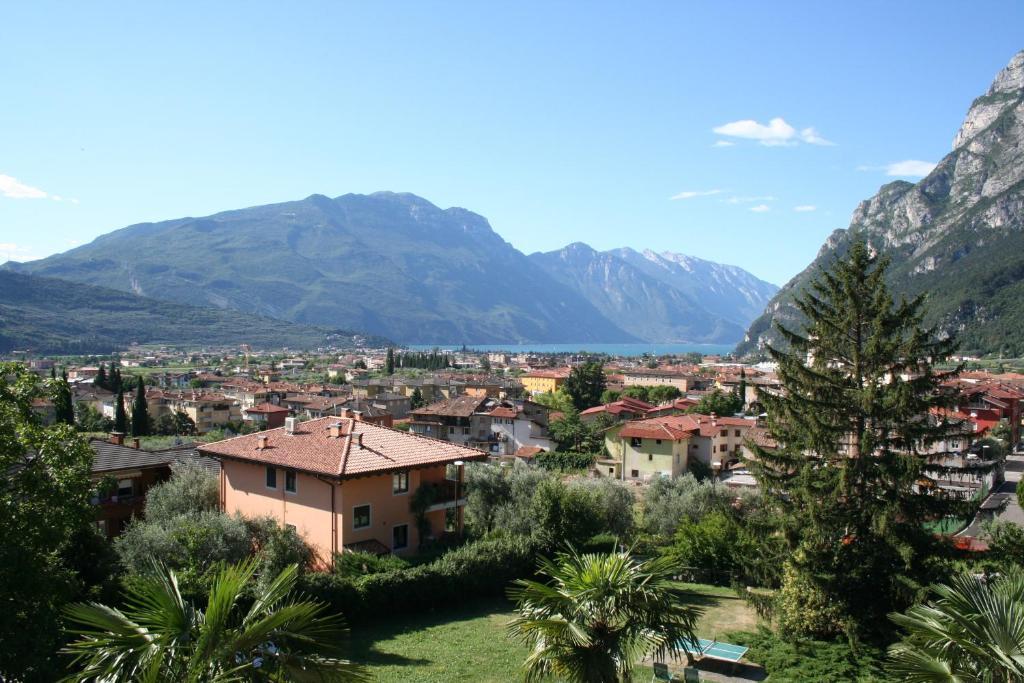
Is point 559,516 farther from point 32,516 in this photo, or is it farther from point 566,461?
point 566,461

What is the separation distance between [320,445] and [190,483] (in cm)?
498

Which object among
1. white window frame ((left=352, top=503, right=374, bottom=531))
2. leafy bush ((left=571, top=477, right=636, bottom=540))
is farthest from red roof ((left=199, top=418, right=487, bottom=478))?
leafy bush ((left=571, top=477, right=636, bottom=540))

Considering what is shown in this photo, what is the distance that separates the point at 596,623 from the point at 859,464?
10953 millimetres

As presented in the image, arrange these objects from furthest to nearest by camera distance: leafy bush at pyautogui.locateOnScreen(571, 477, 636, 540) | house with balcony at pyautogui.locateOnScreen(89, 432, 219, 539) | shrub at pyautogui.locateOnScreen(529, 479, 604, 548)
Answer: leafy bush at pyautogui.locateOnScreen(571, 477, 636, 540), house with balcony at pyautogui.locateOnScreen(89, 432, 219, 539), shrub at pyautogui.locateOnScreen(529, 479, 604, 548)

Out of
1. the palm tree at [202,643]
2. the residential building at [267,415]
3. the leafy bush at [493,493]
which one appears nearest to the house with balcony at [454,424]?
the residential building at [267,415]

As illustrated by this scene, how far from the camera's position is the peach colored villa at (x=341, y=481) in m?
22.2

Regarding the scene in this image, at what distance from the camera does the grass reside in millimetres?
15383

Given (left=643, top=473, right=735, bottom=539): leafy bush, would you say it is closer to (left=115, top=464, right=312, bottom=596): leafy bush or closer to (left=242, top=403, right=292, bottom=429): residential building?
(left=115, top=464, right=312, bottom=596): leafy bush

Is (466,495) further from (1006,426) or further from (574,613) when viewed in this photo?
(1006,426)

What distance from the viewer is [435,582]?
20.1 meters

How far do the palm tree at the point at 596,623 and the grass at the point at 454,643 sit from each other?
5166mm

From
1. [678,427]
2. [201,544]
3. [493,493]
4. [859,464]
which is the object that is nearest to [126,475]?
[201,544]

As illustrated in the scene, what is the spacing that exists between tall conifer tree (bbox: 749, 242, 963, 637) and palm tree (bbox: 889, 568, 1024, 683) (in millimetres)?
8479

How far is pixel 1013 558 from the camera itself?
67.5 ft
